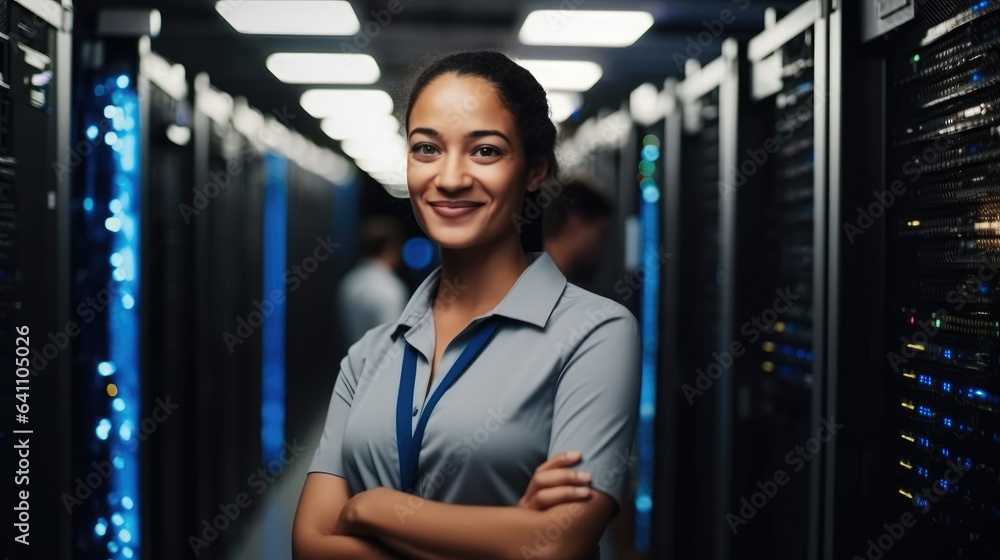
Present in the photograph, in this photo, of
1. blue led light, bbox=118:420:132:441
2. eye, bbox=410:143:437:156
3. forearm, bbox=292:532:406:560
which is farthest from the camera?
blue led light, bbox=118:420:132:441

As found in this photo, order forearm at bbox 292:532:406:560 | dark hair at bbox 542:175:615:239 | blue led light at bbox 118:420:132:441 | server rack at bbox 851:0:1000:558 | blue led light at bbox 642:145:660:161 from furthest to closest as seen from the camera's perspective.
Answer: blue led light at bbox 642:145:660:161 → blue led light at bbox 118:420:132:441 → dark hair at bbox 542:175:615:239 → server rack at bbox 851:0:1000:558 → forearm at bbox 292:532:406:560

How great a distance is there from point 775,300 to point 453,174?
1785 millimetres

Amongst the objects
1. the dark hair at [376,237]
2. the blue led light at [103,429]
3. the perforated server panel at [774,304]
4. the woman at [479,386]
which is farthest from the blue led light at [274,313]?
the woman at [479,386]

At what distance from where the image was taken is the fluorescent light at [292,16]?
248 cm

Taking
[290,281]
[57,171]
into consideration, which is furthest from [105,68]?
[290,281]

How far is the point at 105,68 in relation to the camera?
258cm

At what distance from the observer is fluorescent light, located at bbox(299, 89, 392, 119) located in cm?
287

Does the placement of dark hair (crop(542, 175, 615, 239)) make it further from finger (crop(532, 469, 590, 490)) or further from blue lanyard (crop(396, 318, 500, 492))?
finger (crop(532, 469, 590, 490))

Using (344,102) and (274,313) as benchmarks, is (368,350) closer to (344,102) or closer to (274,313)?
(344,102)

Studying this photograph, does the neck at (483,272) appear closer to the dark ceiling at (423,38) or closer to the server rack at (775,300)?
→ the dark ceiling at (423,38)

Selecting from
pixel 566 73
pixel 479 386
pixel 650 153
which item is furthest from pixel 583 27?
pixel 479 386

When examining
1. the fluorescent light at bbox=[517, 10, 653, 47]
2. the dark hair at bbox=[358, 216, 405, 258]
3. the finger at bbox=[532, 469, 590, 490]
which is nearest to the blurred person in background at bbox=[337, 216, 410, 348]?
the dark hair at bbox=[358, 216, 405, 258]

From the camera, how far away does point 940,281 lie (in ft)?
5.74

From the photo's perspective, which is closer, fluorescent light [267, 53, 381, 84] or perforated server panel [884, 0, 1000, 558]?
perforated server panel [884, 0, 1000, 558]
